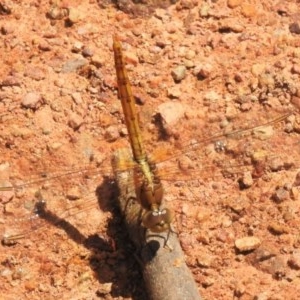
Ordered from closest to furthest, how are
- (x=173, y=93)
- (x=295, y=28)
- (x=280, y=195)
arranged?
(x=280, y=195)
(x=173, y=93)
(x=295, y=28)

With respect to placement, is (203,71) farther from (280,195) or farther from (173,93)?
(280,195)

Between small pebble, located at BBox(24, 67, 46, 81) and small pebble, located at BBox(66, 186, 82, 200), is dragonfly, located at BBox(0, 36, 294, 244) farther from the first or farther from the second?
small pebble, located at BBox(24, 67, 46, 81)

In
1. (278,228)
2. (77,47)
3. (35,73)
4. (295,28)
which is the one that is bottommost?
(278,228)

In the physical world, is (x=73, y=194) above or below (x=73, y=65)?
below

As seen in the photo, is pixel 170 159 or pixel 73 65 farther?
pixel 73 65

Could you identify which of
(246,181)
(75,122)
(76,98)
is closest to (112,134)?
(75,122)

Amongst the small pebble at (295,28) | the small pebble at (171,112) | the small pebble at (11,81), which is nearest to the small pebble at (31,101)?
the small pebble at (11,81)

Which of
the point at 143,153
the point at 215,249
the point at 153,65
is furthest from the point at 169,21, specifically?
the point at 215,249

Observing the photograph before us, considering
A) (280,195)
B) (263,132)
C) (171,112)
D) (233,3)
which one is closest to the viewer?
(280,195)
